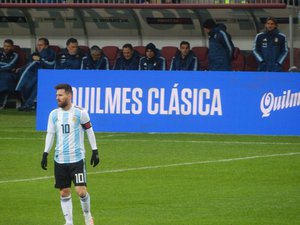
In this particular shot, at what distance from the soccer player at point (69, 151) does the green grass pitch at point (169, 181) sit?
2.32ft

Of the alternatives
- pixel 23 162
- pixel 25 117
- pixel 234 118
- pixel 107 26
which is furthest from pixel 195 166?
pixel 107 26

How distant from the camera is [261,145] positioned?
2180 centimetres

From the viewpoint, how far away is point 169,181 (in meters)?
17.1

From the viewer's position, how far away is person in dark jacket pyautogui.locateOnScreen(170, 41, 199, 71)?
91.9 ft

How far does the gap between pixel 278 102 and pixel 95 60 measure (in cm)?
676

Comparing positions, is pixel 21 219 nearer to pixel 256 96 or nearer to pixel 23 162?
pixel 23 162

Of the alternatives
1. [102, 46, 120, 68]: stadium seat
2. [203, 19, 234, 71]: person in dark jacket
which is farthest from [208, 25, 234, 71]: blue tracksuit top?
[102, 46, 120, 68]: stadium seat

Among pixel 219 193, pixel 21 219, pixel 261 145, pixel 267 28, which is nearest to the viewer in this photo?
pixel 21 219

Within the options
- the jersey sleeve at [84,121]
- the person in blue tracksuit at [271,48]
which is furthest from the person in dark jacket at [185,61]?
the jersey sleeve at [84,121]

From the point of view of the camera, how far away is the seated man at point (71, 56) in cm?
2852

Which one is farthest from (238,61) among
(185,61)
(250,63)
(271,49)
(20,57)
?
(20,57)

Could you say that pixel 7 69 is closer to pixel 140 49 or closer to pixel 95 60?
pixel 95 60

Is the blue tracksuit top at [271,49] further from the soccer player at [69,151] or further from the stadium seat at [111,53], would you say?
the soccer player at [69,151]

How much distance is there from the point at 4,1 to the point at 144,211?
60.9ft
